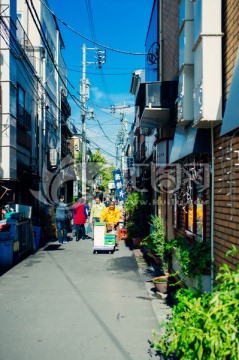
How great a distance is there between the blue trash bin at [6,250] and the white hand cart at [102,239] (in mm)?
3415

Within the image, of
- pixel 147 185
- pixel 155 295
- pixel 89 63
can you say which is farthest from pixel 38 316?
pixel 89 63

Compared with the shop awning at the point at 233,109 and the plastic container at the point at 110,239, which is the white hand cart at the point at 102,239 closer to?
the plastic container at the point at 110,239

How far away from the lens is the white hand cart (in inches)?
510

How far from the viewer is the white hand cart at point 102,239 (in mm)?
12953

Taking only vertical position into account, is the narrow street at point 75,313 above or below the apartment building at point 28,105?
below

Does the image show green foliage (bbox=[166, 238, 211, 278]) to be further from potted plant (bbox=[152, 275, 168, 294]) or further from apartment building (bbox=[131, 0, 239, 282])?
A: potted plant (bbox=[152, 275, 168, 294])

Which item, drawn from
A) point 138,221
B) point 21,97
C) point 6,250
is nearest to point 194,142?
point 6,250

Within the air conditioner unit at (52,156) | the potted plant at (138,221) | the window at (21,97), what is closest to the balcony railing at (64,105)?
the air conditioner unit at (52,156)

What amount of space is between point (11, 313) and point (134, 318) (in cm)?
214

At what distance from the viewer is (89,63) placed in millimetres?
24453

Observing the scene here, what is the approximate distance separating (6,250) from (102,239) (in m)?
3.79

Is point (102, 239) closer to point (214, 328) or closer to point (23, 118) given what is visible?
point (23, 118)

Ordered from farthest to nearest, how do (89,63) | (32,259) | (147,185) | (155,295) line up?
(89,63), (147,185), (32,259), (155,295)

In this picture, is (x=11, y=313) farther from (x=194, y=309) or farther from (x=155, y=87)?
(x=155, y=87)
